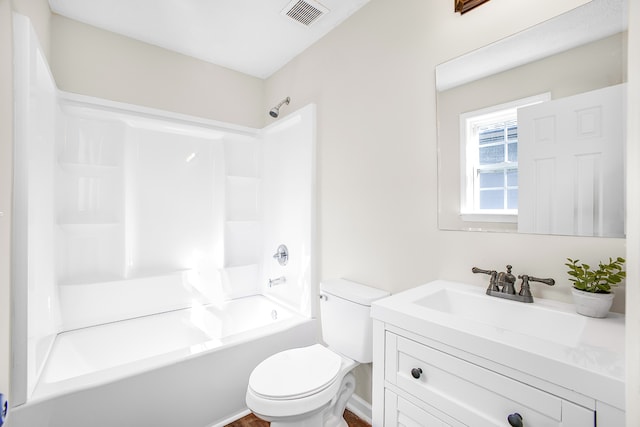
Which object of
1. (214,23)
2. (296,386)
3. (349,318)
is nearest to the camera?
(296,386)

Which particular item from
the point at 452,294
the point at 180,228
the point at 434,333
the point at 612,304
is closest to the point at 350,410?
the point at 452,294

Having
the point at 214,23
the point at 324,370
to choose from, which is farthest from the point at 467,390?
the point at 214,23

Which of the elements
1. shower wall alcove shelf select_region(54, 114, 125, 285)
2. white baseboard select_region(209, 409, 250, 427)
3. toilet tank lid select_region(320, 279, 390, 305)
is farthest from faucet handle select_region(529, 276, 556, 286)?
shower wall alcove shelf select_region(54, 114, 125, 285)

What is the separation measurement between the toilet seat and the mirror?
903 mm

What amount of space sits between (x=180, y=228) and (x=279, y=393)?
176cm

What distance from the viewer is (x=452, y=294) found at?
128 centimetres

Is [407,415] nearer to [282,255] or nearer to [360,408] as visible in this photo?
[360,408]

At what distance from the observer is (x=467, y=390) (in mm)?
873

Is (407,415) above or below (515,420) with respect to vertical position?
below

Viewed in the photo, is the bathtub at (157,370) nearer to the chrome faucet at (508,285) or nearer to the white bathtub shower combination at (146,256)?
the white bathtub shower combination at (146,256)

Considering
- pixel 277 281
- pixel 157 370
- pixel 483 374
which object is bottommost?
pixel 157 370

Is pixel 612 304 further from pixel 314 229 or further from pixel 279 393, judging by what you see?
pixel 314 229

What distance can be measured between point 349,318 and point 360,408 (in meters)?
0.69

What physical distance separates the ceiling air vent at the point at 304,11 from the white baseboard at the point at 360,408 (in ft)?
8.27
